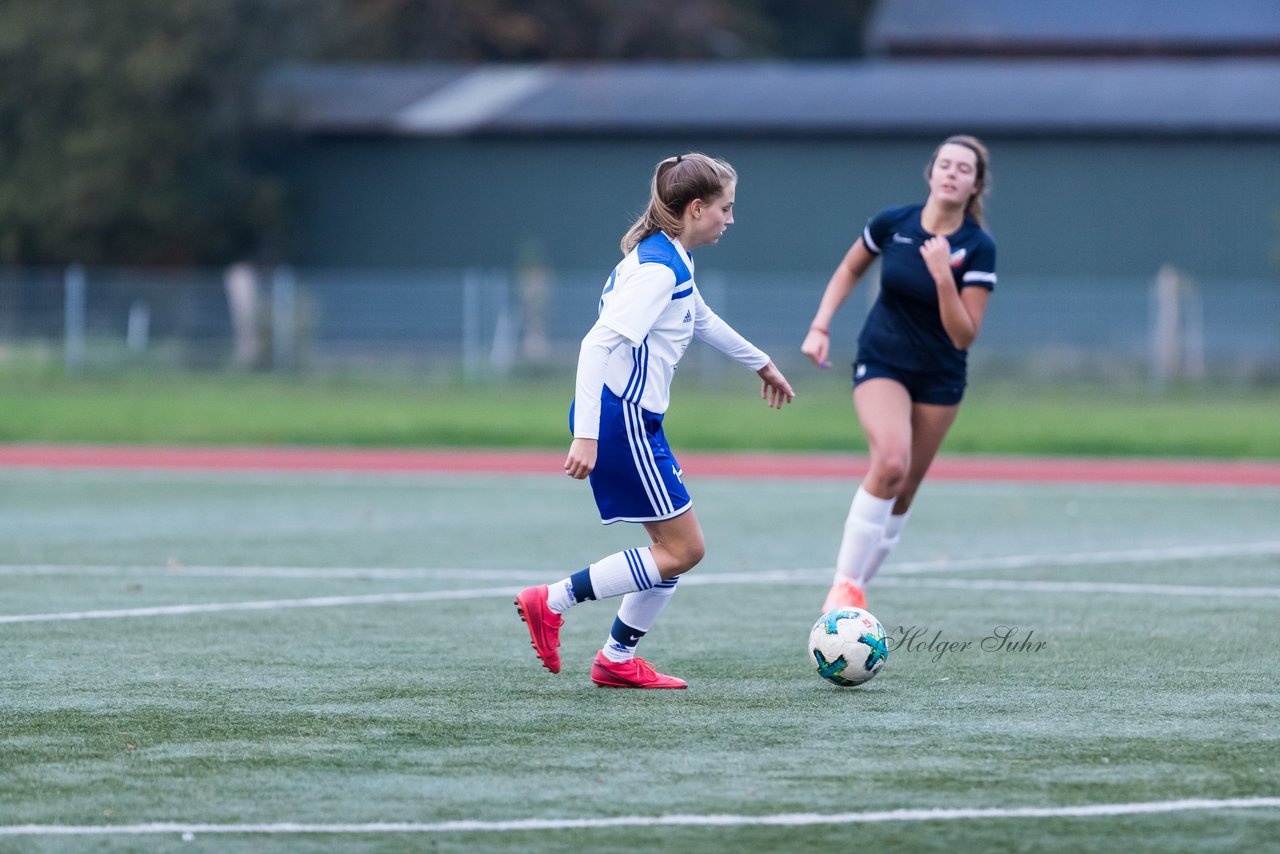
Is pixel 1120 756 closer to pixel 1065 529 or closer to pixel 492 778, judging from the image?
pixel 492 778

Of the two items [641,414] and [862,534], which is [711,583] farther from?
[641,414]

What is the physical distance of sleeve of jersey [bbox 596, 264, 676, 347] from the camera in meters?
6.39

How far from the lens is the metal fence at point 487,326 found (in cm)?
2817

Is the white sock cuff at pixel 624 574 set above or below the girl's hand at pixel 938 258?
below

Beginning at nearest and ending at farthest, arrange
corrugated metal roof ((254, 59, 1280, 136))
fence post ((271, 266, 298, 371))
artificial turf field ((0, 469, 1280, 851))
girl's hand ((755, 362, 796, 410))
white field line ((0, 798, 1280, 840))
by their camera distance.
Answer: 1. white field line ((0, 798, 1280, 840))
2. artificial turf field ((0, 469, 1280, 851))
3. girl's hand ((755, 362, 796, 410))
4. fence post ((271, 266, 298, 371))
5. corrugated metal roof ((254, 59, 1280, 136))

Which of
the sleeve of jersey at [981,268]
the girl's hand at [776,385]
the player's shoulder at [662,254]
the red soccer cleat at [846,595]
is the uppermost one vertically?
the player's shoulder at [662,254]

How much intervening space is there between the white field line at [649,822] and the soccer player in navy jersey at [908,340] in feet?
10.7

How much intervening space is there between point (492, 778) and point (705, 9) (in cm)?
4246

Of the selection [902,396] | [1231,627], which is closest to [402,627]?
[902,396]

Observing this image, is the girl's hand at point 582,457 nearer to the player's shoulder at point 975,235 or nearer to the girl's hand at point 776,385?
the girl's hand at point 776,385

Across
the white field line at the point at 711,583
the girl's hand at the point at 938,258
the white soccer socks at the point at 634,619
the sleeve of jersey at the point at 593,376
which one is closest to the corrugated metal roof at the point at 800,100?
the white field line at the point at 711,583

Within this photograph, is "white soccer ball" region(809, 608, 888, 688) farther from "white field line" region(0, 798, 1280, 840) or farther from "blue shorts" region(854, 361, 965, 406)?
"blue shorts" region(854, 361, 965, 406)

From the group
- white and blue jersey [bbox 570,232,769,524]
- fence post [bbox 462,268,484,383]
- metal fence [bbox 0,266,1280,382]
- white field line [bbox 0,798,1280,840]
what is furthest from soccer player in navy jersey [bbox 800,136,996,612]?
fence post [bbox 462,268,484,383]

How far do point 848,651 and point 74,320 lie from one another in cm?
2455
